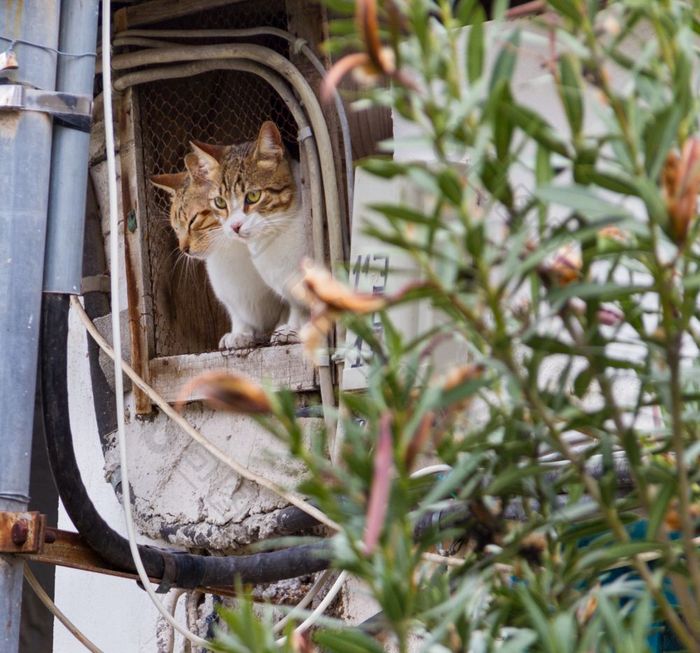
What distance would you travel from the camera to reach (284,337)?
8.65 feet

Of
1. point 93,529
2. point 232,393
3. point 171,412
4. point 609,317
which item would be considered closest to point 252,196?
point 171,412

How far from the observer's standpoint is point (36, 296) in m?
1.76

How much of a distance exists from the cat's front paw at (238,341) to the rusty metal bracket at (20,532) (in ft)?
3.40

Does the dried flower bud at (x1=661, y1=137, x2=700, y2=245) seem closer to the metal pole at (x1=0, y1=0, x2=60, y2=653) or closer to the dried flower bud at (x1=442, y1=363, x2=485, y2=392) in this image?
the dried flower bud at (x1=442, y1=363, x2=485, y2=392)

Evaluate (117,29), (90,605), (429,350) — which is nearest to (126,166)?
(117,29)

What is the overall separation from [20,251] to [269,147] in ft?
4.05

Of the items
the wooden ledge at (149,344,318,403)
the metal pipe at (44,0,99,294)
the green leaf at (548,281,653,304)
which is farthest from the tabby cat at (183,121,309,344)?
the green leaf at (548,281,653,304)

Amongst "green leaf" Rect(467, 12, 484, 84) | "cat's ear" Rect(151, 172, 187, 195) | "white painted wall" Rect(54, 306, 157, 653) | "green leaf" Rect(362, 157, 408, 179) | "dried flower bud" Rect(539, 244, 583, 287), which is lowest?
"white painted wall" Rect(54, 306, 157, 653)

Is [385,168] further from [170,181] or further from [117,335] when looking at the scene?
[170,181]

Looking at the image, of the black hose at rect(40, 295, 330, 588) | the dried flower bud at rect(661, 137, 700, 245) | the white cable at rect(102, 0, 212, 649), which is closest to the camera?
the dried flower bud at rect(661, 137, 700, 245)

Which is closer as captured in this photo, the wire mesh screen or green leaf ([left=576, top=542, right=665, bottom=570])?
green leaf ([left=576, top=542, right=665, bottom=570])

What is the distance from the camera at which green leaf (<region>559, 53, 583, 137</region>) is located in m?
0.60

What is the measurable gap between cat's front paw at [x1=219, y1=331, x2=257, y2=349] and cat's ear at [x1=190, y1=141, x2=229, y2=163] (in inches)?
18.0

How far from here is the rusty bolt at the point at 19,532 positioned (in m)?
1.67
